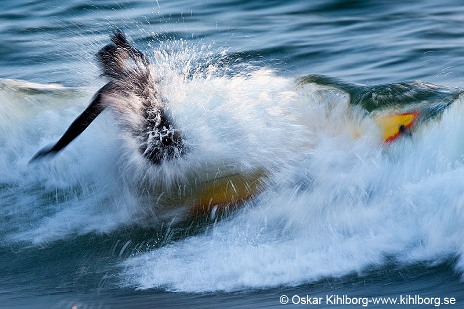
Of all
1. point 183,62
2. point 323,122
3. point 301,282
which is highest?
point 183,62

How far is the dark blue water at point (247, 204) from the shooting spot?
354cm

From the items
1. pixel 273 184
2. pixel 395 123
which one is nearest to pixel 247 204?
pixel 273 184

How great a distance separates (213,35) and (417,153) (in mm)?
3582

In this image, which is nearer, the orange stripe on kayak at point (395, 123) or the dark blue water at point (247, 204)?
the dark blue water at point (247, 204)

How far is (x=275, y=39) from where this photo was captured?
23.8ft

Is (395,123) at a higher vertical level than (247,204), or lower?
higher

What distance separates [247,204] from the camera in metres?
4.14

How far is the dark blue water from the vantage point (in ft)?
11.6

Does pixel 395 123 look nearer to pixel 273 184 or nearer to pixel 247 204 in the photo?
pixel 273 184

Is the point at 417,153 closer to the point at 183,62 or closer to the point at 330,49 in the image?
the point at 183,62

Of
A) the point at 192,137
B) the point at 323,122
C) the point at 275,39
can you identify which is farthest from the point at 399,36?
the point at 192,137

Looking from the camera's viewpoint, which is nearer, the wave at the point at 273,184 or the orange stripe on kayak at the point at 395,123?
the wave at the point at 273,184

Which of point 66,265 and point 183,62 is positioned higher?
point 183,62

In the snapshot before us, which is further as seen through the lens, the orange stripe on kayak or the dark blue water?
the orange stripe on kayak
